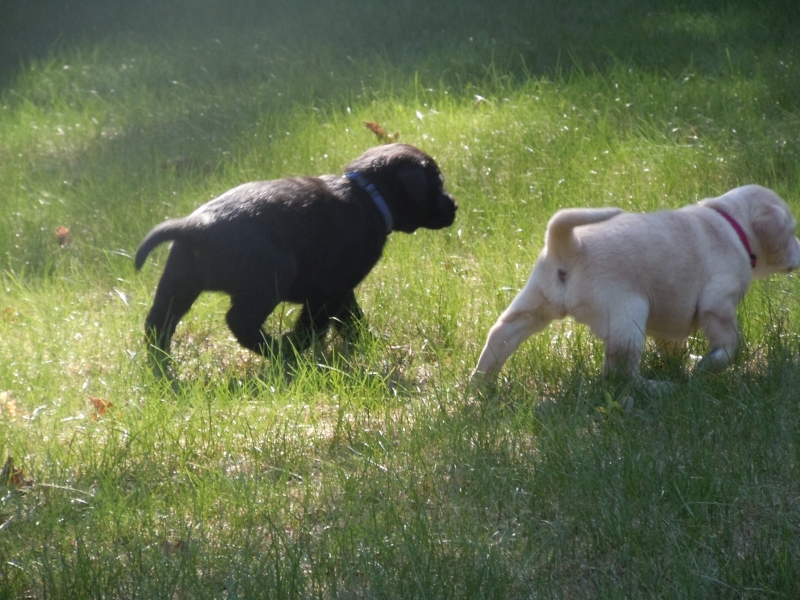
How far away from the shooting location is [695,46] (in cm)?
824

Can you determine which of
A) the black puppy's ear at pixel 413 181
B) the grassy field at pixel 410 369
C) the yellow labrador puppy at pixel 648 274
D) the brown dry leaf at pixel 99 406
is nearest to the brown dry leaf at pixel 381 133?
the grassy field at pixel 410 369

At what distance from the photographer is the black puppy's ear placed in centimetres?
455

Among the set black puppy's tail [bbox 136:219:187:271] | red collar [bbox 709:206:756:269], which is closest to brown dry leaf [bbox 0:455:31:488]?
black puppy's tail [bbox 136:219:187:271]

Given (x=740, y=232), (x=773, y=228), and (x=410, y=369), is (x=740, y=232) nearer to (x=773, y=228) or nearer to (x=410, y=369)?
(x=773, y=228)

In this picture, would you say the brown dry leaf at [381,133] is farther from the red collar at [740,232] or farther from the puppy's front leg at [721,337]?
the puppy's front leg at [721,337]

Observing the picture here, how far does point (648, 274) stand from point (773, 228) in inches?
26.5

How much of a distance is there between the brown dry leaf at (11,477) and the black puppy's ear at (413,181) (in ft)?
7.39

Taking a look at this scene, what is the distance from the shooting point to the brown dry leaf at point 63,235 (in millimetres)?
5844

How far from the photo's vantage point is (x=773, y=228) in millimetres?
3781

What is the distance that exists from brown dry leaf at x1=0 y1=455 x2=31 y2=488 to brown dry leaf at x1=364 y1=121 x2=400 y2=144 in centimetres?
414

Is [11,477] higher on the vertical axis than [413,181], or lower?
lower

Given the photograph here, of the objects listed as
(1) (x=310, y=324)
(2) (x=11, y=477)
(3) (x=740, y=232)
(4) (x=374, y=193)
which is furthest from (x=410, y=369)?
(2) (x=11, y=477)

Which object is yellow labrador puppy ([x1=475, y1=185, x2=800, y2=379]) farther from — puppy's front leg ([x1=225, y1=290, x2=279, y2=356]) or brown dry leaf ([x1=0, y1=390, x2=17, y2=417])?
brown dry leaf ([x1=0, y1=390, x2=17, y2=417])

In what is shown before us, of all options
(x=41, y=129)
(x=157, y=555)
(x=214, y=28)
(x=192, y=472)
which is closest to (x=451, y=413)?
(x=192, y=472)
